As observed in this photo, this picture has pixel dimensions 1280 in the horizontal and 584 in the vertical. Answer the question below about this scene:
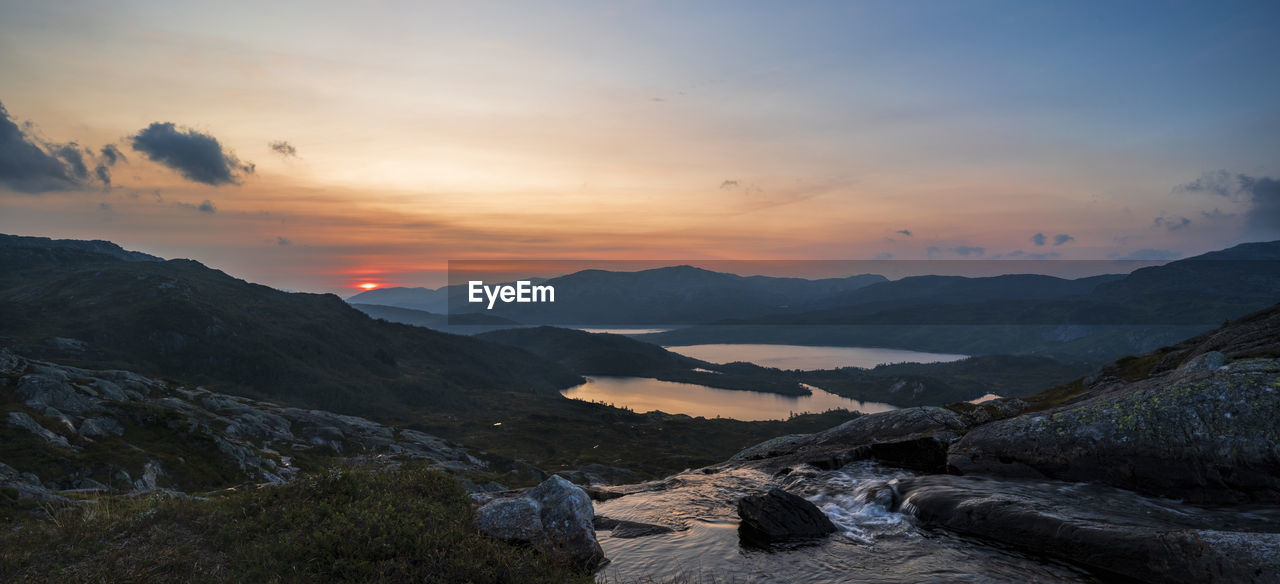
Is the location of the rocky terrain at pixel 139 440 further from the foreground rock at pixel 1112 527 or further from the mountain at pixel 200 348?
the mountain at pixel 200 348

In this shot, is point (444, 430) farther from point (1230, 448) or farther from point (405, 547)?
point (1230, 448)

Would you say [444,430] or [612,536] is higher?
[612,536]

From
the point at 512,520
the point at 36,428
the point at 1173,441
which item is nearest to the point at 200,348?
the point at 36,428

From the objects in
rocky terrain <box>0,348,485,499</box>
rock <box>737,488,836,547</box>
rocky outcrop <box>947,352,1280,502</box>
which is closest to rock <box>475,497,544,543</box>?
rock <box>737,488,836,547</box>

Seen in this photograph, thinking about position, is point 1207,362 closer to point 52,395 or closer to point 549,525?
point 549,525

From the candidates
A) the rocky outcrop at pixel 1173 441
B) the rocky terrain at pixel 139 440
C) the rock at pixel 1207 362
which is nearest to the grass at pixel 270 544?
the rocky terrain at pixel 139 440

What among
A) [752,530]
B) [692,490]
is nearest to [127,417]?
[692,490]
